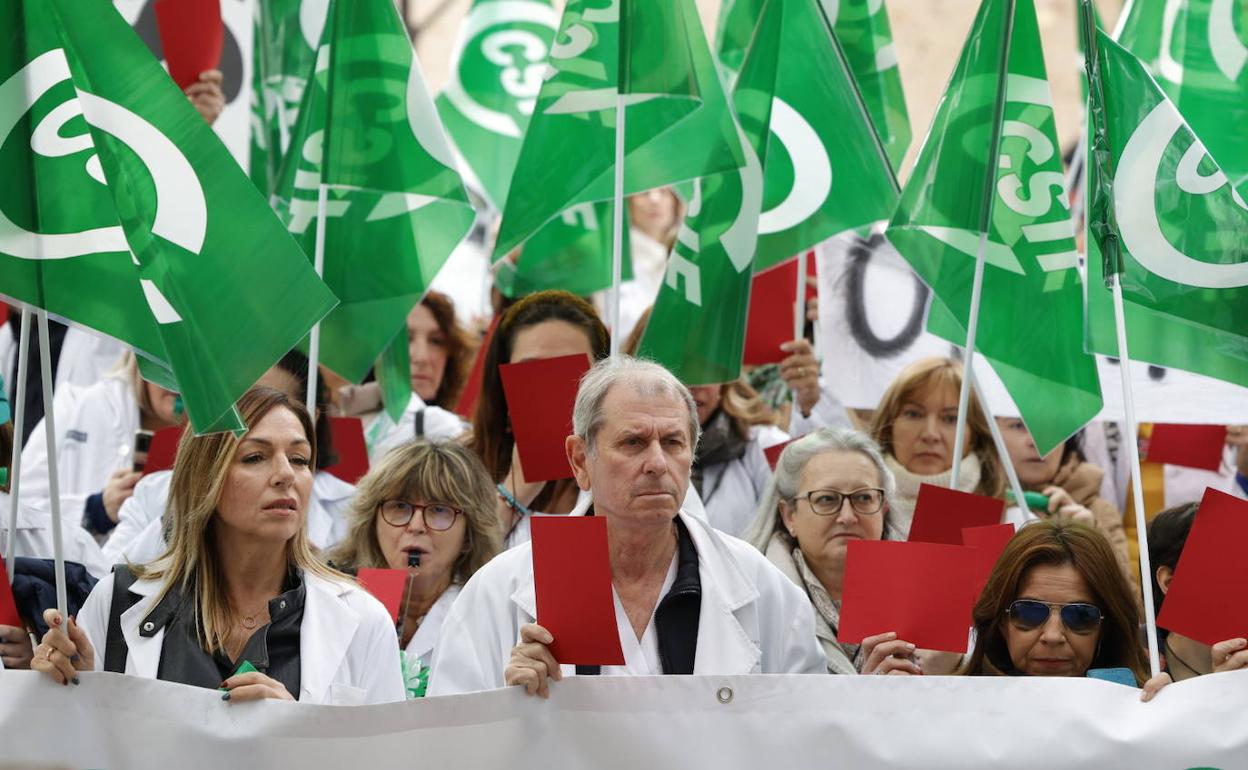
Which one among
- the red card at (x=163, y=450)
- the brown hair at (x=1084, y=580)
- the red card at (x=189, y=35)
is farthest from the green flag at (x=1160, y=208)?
the red card at (x=189, y=35)

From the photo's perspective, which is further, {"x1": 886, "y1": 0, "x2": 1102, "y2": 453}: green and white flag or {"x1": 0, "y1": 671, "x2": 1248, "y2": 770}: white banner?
{"x1": 886, "y1": 0, "x2": 1102, "y2": 453}: green and white flag

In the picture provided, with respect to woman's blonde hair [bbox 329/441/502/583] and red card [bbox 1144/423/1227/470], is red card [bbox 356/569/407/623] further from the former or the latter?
red card [bbox 1144/423/1227/470]

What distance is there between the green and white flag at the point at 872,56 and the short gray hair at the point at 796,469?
177 cm

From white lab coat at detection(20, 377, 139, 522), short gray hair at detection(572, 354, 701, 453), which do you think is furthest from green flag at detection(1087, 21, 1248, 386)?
white lab coat at detection(20, 377, 139, 522)

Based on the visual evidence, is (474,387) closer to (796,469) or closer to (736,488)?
(736,488)

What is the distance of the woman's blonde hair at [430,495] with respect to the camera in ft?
17.0

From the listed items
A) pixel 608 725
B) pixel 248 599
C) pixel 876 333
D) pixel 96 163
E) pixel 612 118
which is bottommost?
pixel 608 725

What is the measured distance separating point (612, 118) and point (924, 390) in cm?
144

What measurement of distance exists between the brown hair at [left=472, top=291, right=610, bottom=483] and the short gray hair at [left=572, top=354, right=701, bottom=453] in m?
1.50

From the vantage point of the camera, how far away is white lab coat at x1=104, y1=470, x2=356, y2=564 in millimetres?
5227

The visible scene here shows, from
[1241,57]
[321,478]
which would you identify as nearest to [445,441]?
[321,478]

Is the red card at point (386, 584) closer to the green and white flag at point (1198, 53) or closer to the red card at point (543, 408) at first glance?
the red card at point (543, 408)

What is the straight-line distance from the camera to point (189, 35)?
688 centimetres

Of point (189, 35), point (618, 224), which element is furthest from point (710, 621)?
point (189, 35)
